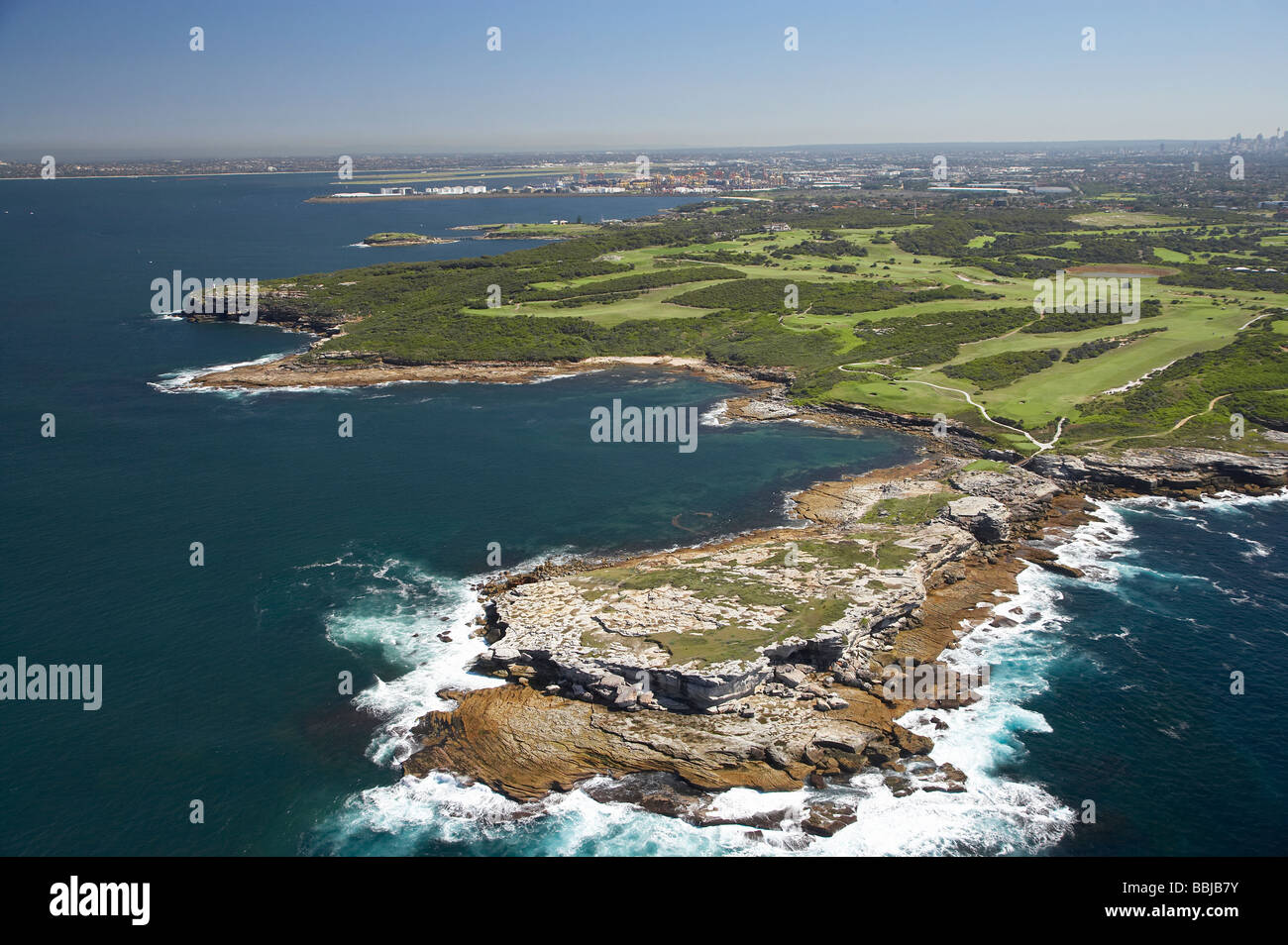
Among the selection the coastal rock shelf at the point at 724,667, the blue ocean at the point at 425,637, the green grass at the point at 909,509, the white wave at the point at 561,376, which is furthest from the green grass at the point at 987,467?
the white wave at the point at 561,376

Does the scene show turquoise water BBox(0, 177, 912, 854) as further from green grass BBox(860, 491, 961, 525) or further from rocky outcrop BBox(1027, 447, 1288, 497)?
rocky outcrop BBox(1027, 447, 1288, 497)

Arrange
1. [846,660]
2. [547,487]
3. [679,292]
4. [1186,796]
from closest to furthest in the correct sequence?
[1186,796], [846,660], [547,487], [679,292]

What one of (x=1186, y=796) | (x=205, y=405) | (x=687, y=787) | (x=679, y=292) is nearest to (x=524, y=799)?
(x=687, y=787)

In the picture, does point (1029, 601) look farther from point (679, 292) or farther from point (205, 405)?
point (679, 292)

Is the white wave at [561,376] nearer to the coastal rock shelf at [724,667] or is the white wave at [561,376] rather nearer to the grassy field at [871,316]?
the grassy field at [871,316]

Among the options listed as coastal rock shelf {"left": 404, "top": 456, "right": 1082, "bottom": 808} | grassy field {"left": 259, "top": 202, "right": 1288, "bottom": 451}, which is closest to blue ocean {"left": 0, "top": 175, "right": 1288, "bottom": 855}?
coastal rock shelf {"left": 404, "top": 456, "right": 1082, "bottom": 808}

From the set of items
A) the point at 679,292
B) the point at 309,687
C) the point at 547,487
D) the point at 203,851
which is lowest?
the point at 203,851
